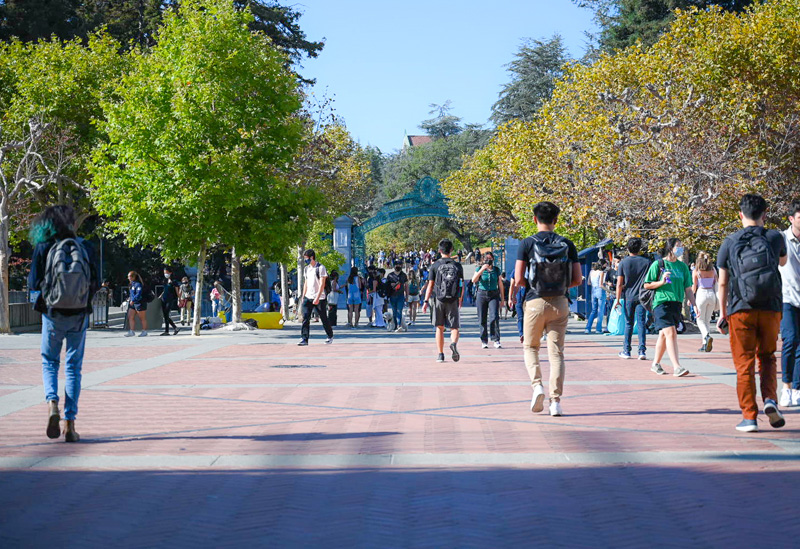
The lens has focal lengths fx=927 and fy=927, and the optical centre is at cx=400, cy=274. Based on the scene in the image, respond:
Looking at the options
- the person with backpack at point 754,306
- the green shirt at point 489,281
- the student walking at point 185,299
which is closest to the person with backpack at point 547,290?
the person with backpack at point 754,306

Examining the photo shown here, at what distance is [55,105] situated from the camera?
2503 cm

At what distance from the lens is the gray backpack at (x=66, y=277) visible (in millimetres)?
7102

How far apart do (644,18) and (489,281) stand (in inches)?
1198

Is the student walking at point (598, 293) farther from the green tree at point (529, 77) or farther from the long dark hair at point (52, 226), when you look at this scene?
the green tree at point (529, 77)

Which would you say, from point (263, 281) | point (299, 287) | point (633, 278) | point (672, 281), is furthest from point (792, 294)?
point (263, 281)

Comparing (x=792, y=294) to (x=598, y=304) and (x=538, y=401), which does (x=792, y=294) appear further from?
(x=598, y=304)

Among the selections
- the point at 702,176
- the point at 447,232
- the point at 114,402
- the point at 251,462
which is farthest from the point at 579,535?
the point at 447,232

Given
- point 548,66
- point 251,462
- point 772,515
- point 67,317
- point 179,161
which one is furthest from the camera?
point 548,66

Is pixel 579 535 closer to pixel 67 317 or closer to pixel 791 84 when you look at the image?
pixel 67 317

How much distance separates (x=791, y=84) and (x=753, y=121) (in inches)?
49.1

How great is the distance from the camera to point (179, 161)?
805 inches

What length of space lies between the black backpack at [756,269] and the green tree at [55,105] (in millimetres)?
20105

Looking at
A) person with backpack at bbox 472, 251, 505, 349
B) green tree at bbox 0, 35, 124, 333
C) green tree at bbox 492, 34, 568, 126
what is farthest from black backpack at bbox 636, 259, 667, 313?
green tree at bbox 492, 34, 568, 126

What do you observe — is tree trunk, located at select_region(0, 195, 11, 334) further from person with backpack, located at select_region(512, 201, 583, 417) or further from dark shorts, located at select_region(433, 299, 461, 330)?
person with backpack, located at select_region(512, 201, 583, 417)
